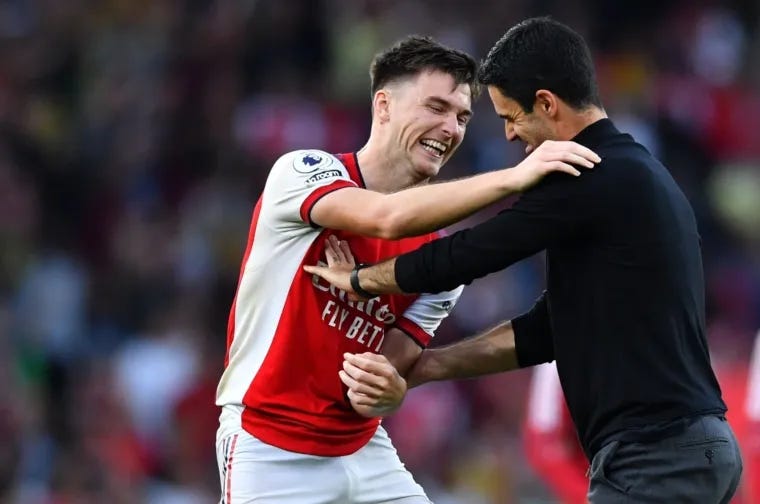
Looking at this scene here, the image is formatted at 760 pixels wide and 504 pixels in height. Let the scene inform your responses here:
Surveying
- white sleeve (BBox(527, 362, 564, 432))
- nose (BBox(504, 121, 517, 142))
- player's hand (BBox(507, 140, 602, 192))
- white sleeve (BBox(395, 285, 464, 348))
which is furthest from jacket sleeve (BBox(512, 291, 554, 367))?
white sleeve (BBox(527, 362, 564, 432))

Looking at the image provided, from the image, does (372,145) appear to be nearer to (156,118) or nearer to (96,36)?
(156,118)

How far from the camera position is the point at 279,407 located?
522 cm

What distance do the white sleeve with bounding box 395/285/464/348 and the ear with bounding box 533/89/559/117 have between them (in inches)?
36.0

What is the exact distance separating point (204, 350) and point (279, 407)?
5.05m

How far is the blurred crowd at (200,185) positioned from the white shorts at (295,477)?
399 centimetres

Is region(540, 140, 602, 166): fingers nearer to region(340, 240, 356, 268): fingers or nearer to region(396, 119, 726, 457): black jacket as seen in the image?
region(396, 119, 726, 457): black jacket

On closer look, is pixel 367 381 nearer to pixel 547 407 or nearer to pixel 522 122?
pixel 522 122

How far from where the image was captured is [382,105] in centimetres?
559

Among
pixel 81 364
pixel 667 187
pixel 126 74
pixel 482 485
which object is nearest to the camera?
pixel 667 187

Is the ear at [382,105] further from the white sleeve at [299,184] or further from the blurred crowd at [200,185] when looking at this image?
the blurred crowd at [200,185]

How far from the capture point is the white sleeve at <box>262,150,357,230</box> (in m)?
5.13

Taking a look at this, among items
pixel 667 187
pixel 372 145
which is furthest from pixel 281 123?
pixel 667 187

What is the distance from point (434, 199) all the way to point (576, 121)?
0.50 m

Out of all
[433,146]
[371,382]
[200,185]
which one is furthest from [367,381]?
[200,185]
